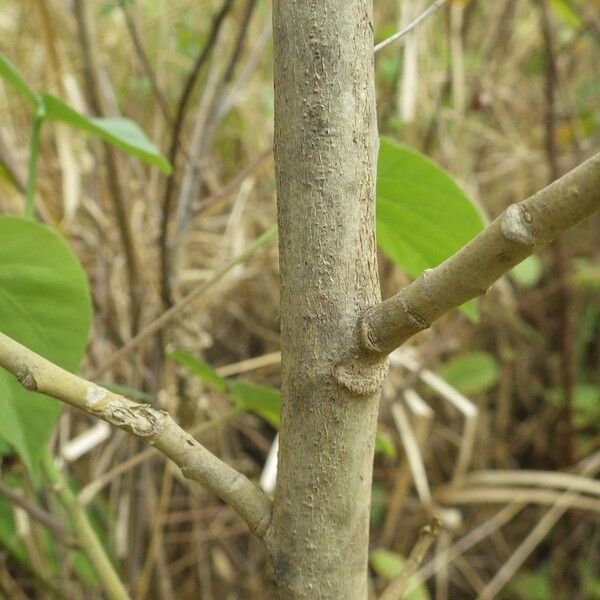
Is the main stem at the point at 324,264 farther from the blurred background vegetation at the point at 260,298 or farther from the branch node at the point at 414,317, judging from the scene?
the blurred background vegetation at the point at 260,298

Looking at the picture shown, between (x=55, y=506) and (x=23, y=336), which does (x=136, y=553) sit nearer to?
(x=55, y=506)

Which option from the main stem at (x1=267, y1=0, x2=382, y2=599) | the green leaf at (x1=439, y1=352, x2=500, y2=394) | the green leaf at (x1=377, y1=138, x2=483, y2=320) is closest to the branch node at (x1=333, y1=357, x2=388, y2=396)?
the main stem at (x1=267, y1=0, x2=382, y2=599)

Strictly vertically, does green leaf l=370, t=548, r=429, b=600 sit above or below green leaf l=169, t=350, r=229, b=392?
below

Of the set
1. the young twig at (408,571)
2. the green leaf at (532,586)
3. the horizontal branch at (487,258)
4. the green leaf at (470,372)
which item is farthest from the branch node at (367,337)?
the green leaf at (532,586)

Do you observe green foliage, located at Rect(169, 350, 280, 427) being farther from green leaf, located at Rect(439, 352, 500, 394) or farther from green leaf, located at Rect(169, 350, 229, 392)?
green leaf, located at Rect(439, 352, 500, 394)

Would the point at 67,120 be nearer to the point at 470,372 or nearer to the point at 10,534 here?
the point at 10,534

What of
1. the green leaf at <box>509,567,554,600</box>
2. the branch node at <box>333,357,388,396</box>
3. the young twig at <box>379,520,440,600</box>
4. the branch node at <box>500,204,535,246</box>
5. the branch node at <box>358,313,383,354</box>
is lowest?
the young twig at <box>379,520,440,600</box>
